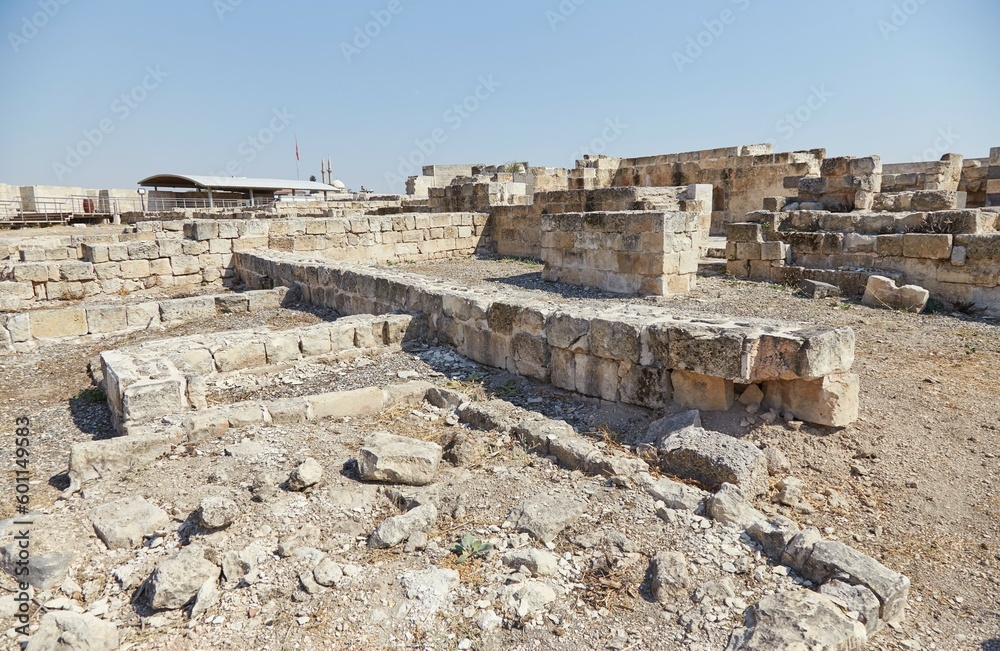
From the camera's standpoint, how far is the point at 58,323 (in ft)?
24.3

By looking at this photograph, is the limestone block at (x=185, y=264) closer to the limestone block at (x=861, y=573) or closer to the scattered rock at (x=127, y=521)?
the scattered rock at (x=127, y=521)

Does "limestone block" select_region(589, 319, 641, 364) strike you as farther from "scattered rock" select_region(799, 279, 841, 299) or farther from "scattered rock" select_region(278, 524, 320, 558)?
"scattered rock" select_region(799, 279, 841, 299)

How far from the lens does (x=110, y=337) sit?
25.1 ft

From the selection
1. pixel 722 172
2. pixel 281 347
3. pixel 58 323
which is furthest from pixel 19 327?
pixel 722 172

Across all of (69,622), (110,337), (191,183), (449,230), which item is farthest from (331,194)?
(69,622)

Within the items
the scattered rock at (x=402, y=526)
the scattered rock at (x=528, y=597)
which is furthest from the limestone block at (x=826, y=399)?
the scattered rock at (x=402, y=526)

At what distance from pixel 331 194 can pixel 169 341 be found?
1240 inches

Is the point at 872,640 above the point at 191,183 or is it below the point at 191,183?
below

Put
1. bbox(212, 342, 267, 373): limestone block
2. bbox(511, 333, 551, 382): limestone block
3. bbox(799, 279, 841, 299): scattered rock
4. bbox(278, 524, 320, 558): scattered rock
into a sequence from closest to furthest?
bbox(278, 524, 320, 558): scattered rock, bbox(511, 333, 551, 382): limestone block, bbox(212, 342, 267, 373): limestone block, bbox(799, 279, 841, 299): scattered rock

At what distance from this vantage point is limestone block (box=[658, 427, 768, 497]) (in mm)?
3406

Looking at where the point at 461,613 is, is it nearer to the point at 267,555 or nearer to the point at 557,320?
the point at 267,555

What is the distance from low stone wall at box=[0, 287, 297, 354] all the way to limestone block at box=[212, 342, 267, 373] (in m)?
3.04

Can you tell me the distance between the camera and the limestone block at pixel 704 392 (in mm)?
4211

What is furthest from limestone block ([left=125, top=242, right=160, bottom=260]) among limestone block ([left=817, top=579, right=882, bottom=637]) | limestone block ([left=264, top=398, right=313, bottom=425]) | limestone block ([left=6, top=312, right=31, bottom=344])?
limestone block ([left=817, top=579, right=882, bottom=637])
